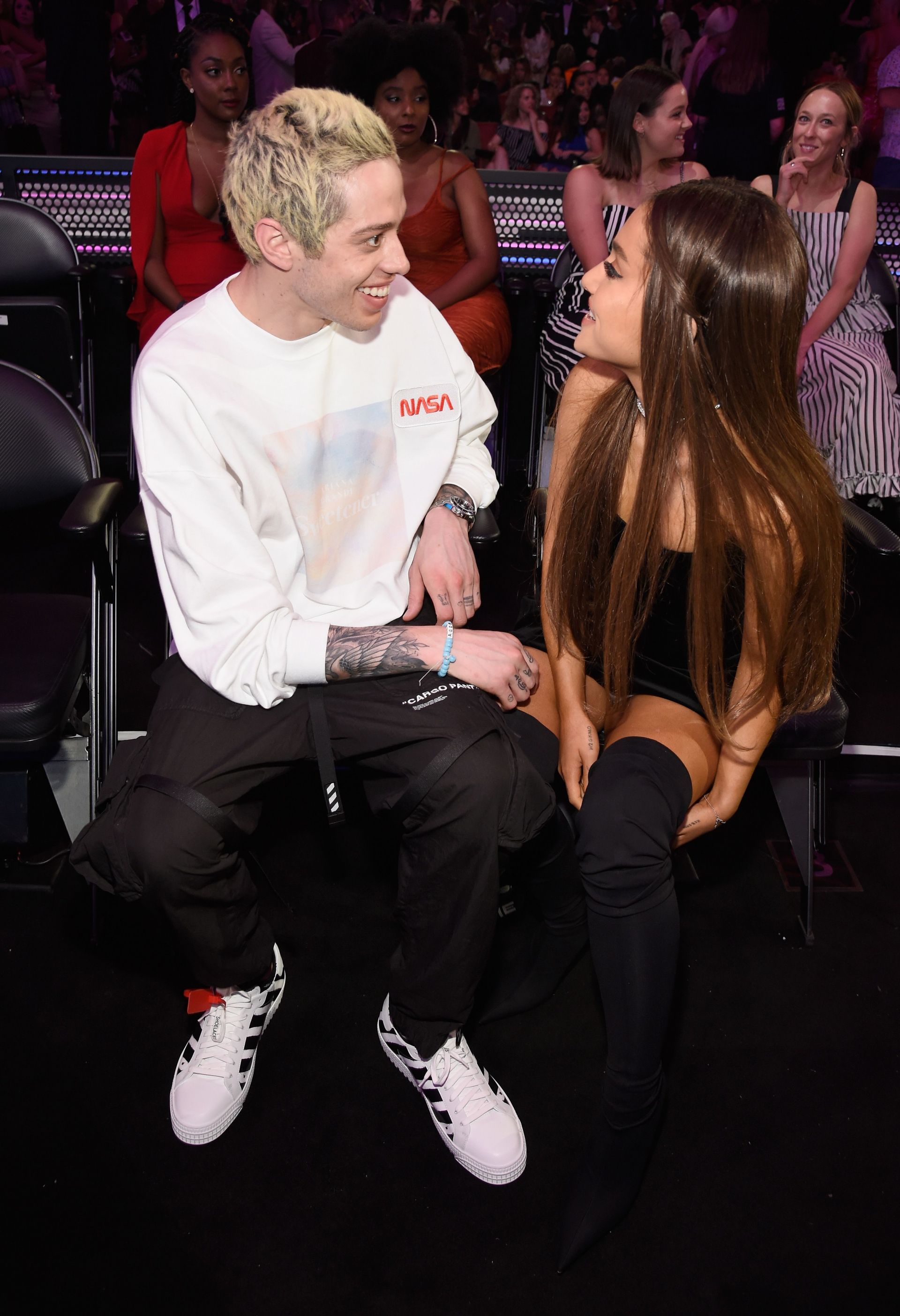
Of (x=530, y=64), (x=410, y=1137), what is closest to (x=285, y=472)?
(x=410, y=1137)

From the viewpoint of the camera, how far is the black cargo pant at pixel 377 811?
1.60m

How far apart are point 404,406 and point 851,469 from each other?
2.13 meters

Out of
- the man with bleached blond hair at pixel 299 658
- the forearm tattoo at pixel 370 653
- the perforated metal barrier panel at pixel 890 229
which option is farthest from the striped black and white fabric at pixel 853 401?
the forearm tattoo at pixel 370 653

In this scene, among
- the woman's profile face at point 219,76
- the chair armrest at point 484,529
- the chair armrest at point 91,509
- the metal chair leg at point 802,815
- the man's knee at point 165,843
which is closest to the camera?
the man's knee at point 165,843

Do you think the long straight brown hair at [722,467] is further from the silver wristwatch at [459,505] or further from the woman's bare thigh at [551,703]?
the silver wristwatch at [459,505]

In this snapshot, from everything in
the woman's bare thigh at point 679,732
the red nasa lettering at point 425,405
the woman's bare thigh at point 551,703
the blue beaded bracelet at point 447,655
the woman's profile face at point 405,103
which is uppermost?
the woman's profile face at point 405,103

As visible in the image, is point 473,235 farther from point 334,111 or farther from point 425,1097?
Result: point 425,1097

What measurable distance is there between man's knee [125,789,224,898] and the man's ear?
88cm

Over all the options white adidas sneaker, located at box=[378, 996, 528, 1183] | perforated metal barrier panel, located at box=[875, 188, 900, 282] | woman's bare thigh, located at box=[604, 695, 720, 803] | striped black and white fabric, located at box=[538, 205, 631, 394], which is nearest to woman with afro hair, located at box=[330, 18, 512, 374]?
striped black and white fabric, located at box=[538, 205, 631, 394]

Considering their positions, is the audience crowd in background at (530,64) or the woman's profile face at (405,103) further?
the audience crowd in background at (530,64)

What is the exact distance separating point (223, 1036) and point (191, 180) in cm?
282

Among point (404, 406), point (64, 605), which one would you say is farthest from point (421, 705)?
point (64, 605)

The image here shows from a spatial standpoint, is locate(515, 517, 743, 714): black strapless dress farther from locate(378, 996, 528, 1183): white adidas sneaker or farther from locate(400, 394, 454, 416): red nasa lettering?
locate(378, 996, 528, 1183): white adidas sneaker

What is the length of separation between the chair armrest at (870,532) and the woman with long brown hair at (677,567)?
316 mm
